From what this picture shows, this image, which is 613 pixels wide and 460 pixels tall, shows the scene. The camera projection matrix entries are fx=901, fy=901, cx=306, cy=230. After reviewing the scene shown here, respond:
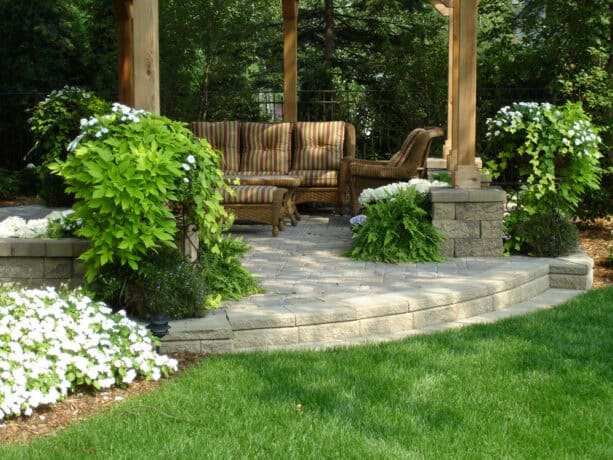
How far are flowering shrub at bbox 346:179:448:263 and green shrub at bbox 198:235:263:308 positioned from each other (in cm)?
144

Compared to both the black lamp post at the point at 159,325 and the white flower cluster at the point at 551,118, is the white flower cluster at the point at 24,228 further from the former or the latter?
the white flower cluster at the point at 551,118

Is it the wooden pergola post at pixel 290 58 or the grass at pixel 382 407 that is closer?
the grass at pixel 382 407

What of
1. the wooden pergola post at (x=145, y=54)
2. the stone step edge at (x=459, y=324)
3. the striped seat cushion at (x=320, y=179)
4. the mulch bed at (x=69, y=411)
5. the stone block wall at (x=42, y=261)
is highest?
the wooden pergola post at (x=145, y=54)

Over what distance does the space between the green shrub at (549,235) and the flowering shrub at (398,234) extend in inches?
→ 30.1

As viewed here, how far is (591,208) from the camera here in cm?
936

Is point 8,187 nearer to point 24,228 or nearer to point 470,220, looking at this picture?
point 24,228

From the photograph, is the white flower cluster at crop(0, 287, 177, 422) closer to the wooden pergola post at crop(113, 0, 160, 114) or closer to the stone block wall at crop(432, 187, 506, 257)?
the wooden pergola post at crop(113, 0, 160, 114)

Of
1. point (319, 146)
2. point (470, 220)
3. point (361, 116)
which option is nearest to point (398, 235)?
point (470, 220)

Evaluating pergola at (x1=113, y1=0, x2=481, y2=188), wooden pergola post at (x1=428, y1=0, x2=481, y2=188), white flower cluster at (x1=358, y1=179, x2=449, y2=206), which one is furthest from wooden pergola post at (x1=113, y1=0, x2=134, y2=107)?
wooden pergola post at (x1=428, y1=0, x2=481, y2=188)

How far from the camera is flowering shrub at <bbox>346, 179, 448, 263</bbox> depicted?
23.5ft

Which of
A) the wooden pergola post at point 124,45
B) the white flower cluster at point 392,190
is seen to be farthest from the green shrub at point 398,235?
the wooden pergola post at point 124,45

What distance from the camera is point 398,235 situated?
7.29m

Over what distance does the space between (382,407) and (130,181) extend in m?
1.81

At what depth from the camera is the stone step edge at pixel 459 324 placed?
5145 millimetres
